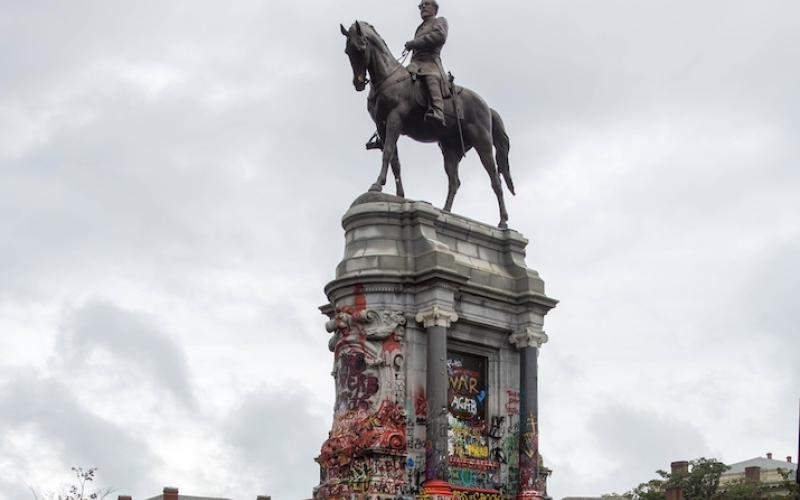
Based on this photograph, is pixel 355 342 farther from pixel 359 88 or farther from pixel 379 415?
pixel 359 88

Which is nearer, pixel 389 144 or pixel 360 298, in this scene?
pixel 360 298

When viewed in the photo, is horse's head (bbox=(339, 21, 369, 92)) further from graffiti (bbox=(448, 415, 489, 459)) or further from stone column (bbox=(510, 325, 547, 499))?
graffiti (bbox=(448, 415, 489, 459))

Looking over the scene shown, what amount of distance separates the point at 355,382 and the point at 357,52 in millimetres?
8324

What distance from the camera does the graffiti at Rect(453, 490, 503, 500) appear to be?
30.1 meters

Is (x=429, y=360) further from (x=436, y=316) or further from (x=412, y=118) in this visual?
(x=412, y=118)

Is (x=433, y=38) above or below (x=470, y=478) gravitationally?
above

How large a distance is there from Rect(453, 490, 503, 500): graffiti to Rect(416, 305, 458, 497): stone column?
2.62 feet

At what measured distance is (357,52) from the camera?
108ft

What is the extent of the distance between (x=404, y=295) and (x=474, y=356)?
2641mm

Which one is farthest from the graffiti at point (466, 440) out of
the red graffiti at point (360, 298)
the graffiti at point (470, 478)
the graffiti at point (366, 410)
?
the red graffiti at point (360, 298)

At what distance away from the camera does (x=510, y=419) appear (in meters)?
32.2

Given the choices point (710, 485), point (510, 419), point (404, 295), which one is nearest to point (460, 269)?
point (404, 295)

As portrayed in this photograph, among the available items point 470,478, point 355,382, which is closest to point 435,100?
point 355,382

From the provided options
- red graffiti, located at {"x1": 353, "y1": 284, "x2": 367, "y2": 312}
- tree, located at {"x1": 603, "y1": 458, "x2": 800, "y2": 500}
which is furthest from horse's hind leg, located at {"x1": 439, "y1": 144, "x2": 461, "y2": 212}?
tree, located at {"x1": 603, "y1": 458, "x2": 800, "y2": 500}
